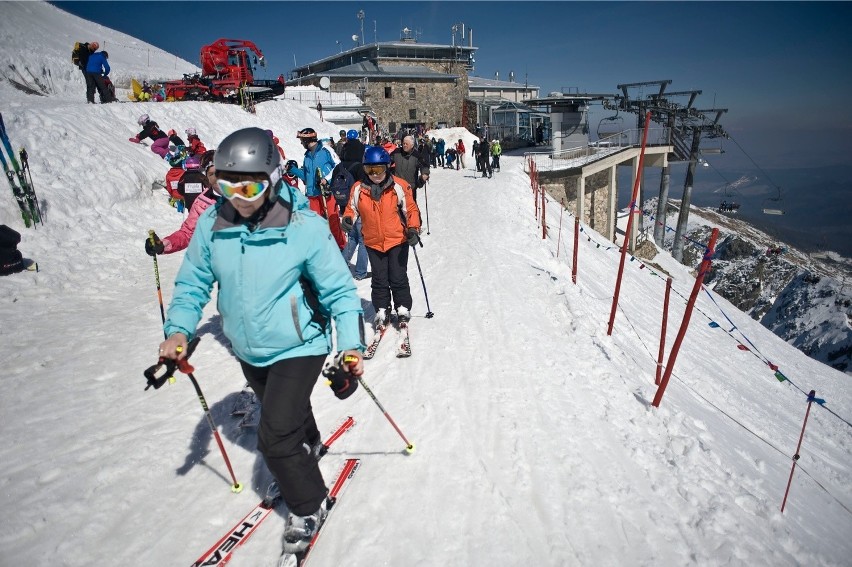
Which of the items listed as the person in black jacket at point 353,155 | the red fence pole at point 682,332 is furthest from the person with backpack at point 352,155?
the red fence pole at point 682,332

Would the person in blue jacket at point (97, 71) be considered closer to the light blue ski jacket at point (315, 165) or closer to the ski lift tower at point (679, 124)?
the light blue ski jacket at point (315, 165)

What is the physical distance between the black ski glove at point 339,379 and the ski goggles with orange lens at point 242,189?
3.39ft

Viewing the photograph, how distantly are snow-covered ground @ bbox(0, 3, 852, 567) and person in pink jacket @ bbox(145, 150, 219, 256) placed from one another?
1627 millimetres

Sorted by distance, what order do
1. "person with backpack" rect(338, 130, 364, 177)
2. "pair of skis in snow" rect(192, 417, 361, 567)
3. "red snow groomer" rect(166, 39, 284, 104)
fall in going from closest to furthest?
"pair of skis in snow" rect(192, 417, 361, 567) → "person with backpack" rect(338, 130, 364, 177) → "red snow groomer" rect(166, 39, 284, 104)

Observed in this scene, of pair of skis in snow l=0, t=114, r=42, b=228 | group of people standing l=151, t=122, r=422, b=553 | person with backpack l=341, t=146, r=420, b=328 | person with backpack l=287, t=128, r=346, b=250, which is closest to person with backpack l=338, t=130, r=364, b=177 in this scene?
→ person with backpack l=287, t=128, r=346, b=250

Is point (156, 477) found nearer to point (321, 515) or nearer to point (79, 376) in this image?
point (321, 515)

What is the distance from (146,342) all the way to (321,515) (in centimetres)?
449

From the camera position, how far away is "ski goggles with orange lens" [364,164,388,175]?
5109 mm

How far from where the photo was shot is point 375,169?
5.14 metres

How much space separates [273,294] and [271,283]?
0.07 m

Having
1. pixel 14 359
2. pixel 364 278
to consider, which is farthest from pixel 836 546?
pixel 14 359

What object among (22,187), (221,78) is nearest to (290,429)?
(22,187)

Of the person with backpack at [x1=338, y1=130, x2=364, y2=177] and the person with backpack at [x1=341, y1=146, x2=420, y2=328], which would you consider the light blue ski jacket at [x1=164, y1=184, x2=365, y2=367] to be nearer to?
the person with backpack at [x1=341, y1=146, x2=420, y2=328]

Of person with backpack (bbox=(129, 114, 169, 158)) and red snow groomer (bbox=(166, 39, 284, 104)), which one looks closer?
person with backpack (bbox=(129, 114, 169, 158))
